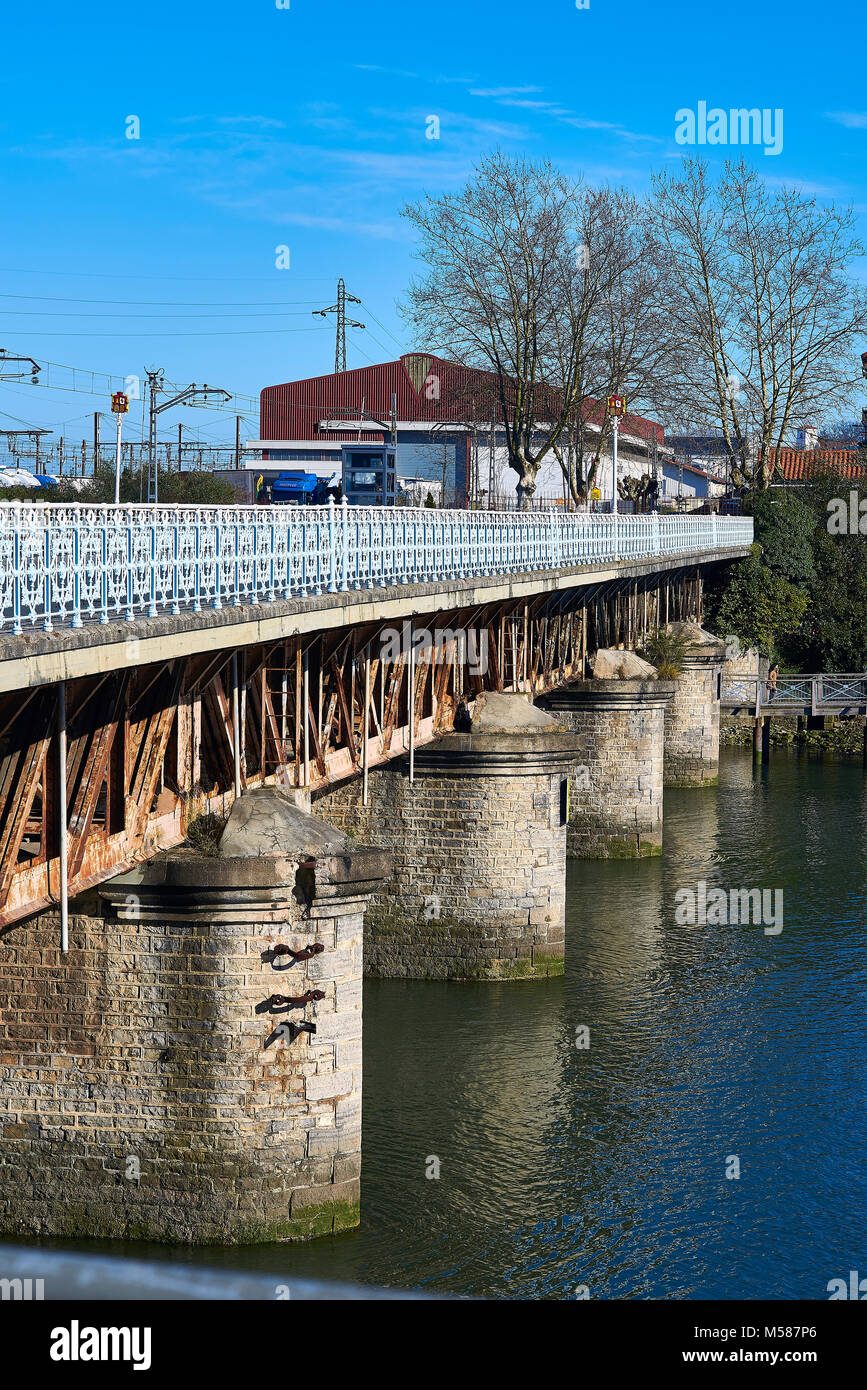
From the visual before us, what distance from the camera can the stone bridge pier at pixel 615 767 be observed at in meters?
33.2

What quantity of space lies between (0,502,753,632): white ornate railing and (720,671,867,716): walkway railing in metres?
24.0

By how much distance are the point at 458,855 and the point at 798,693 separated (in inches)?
1184

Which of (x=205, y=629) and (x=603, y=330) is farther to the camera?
(x=603, y=330)

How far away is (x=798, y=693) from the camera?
168 ft

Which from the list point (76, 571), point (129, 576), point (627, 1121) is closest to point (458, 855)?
point (627, 1121)

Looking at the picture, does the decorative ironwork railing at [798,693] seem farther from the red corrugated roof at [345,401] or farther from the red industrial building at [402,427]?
the red corrugated roof at [345,401]

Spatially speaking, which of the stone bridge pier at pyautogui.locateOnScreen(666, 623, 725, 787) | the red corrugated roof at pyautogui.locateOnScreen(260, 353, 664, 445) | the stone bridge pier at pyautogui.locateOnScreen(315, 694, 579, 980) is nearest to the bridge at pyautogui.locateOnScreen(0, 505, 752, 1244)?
the stone bridge pier at pyautogui.locateOnScreen(315, 694, 579, 980)

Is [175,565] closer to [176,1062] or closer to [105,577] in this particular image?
[105,577]

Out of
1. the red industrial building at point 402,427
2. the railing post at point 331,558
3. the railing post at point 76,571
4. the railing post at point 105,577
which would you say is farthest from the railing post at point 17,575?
the red industrial building at point 402,427

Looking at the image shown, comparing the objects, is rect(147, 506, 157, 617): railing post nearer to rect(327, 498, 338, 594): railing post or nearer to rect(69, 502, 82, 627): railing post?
rect(69, 502, 82, 627): railing post
